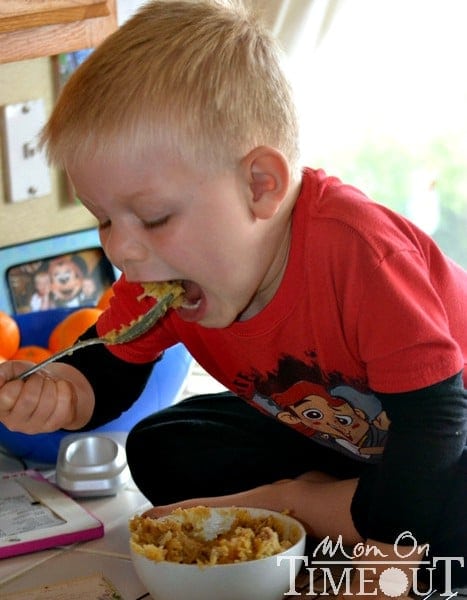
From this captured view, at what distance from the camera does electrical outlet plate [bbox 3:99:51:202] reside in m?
1.54

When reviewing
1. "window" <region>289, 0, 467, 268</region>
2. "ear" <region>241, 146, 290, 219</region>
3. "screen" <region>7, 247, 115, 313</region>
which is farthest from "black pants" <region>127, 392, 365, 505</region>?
"window" <region>289, 0, 467, 268</region>

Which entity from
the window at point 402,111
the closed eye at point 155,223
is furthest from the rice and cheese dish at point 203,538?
the window at point 402,111

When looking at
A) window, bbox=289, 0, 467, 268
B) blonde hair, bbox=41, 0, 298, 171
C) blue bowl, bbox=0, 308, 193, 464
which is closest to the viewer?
blonde hair, bbox=41, 0, 298, 171

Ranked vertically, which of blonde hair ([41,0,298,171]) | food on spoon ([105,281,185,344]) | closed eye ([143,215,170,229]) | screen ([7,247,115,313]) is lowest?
screen ([7,247,115,313])

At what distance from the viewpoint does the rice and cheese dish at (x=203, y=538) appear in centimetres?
91

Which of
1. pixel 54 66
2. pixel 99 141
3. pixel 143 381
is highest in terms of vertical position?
pixel 54 66

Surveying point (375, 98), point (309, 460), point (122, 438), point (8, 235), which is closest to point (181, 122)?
point (309, 460)

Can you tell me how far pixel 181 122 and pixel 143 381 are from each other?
37 cm

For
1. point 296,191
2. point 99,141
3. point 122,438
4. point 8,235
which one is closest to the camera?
point 99,141

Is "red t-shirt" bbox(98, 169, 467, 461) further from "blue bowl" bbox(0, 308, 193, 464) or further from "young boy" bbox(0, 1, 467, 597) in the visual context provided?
"blue bowl" bbox(0, 308, 193, 464)

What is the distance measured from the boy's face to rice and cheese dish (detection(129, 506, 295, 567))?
0.20 metres

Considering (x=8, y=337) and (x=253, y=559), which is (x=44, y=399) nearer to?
(x=253, y=559)

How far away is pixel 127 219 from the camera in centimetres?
88

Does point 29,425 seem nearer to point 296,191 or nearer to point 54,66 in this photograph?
point 296,191
